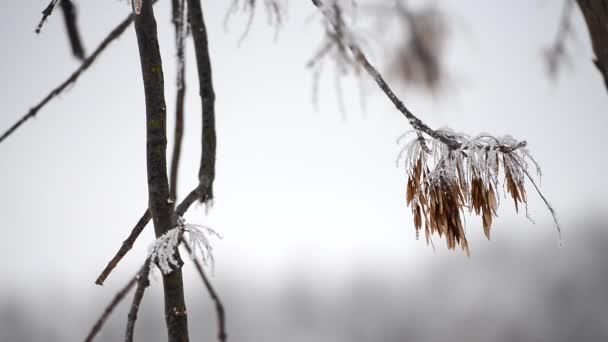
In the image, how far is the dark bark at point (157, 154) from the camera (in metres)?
1.01

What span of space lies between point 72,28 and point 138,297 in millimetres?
973

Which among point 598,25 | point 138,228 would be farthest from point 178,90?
point 598,25

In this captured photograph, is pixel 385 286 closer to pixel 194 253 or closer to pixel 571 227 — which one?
pixel 571 227

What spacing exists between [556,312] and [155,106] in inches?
2153

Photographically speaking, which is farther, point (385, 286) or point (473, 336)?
point (385, 286)

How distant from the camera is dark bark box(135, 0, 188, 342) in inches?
39.9

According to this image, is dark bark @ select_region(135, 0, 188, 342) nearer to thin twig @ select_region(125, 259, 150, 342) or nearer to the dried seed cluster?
thin twig @ select_region(125, 259, 150, 342)

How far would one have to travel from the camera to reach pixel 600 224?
2093 inches

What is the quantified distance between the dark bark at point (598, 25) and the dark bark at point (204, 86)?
0.89 metres

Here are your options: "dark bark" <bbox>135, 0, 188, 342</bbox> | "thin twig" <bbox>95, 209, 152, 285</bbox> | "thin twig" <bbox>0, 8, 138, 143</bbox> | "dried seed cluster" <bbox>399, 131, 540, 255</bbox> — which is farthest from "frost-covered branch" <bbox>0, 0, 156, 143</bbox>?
"dried seed cluster" <bbox>399, 131, 540, 255</bbox>

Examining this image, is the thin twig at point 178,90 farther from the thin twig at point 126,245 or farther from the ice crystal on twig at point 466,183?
the ice crystal on twig at point 466,183

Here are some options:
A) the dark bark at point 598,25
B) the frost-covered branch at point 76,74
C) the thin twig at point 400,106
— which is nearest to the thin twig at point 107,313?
the frost-covered branch at point 76,74

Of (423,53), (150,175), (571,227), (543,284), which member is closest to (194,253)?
(150,175)

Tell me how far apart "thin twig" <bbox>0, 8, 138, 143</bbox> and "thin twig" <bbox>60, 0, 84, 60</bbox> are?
250 millimetres
